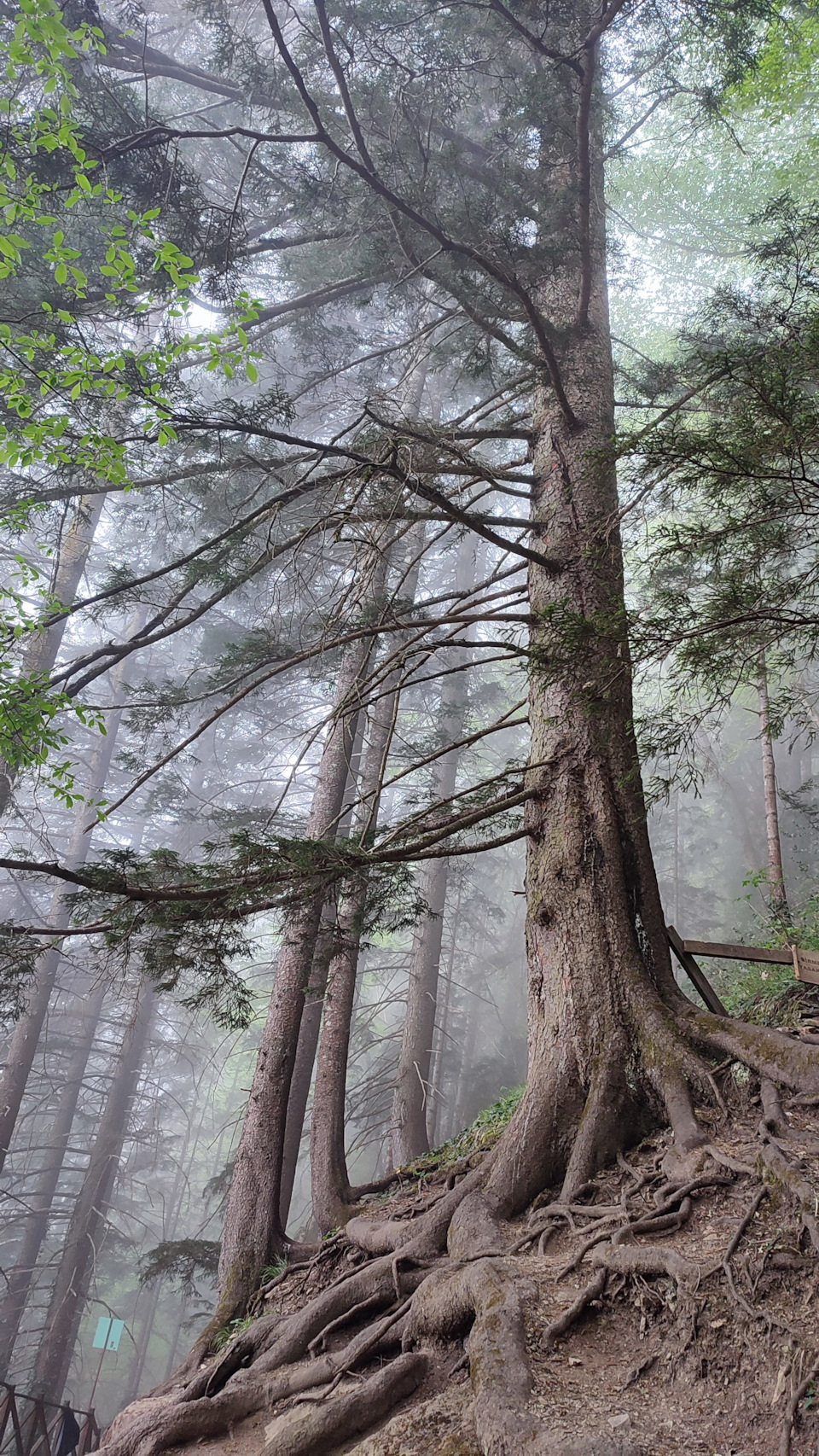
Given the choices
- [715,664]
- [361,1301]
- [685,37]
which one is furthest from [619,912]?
[685,37]

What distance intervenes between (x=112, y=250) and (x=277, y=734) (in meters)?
17.9

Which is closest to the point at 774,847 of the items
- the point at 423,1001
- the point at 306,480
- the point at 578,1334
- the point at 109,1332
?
the point at 423,1001

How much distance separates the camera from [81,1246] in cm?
1477

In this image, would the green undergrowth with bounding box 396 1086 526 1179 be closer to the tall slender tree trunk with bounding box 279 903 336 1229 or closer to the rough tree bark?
the rough tree bark

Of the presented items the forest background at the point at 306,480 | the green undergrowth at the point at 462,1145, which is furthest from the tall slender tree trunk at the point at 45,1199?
the green undergrowth at the point at 462,1145

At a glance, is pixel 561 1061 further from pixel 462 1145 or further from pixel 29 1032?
pixel 29 1032

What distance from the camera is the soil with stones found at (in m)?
2.55

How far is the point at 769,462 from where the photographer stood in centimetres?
390

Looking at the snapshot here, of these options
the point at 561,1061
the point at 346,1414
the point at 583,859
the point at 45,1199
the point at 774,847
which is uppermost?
the point at 774,847

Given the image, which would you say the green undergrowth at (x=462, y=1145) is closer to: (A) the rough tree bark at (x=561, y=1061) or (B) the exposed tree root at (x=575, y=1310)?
(A) the rough tree bark at (x=561, y=1061)

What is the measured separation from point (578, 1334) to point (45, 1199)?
22116 mm

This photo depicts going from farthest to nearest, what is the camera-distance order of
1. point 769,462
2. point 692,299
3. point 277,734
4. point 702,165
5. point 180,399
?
point 277,734
point 692,299
point 702,165
point 180,399
point 769,462

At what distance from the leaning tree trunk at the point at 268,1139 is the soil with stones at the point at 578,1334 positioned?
1.32 metres

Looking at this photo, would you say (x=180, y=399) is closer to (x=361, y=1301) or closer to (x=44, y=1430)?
(x=361, y=1301)
